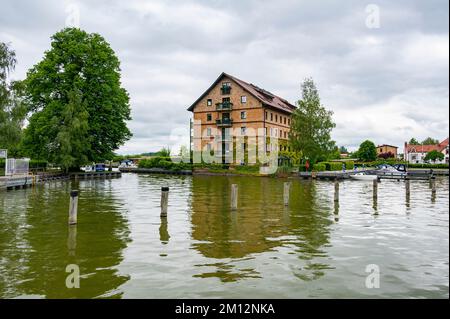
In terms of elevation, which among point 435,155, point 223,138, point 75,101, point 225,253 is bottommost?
point 225,253

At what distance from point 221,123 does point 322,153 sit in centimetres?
1858

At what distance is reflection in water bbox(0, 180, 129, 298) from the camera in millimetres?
7777

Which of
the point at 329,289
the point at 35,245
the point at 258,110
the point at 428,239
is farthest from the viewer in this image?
the point at 258,110

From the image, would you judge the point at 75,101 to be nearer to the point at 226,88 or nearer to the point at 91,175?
the point at 91,175

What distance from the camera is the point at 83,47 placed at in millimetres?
42875

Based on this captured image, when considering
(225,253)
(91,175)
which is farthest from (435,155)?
(225,253)

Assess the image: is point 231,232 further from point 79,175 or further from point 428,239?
point 79,175

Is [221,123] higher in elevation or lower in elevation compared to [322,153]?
higher

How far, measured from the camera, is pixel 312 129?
56.0 metres

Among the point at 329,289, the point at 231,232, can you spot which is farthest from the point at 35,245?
the point at 329,289

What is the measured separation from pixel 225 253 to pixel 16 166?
1211 inches

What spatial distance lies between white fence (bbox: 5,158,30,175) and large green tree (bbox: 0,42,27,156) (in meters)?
2.68

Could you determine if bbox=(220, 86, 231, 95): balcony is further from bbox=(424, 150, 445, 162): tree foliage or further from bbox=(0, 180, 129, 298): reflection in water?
bbox=(424, 150, 445, 162): tree foliage
